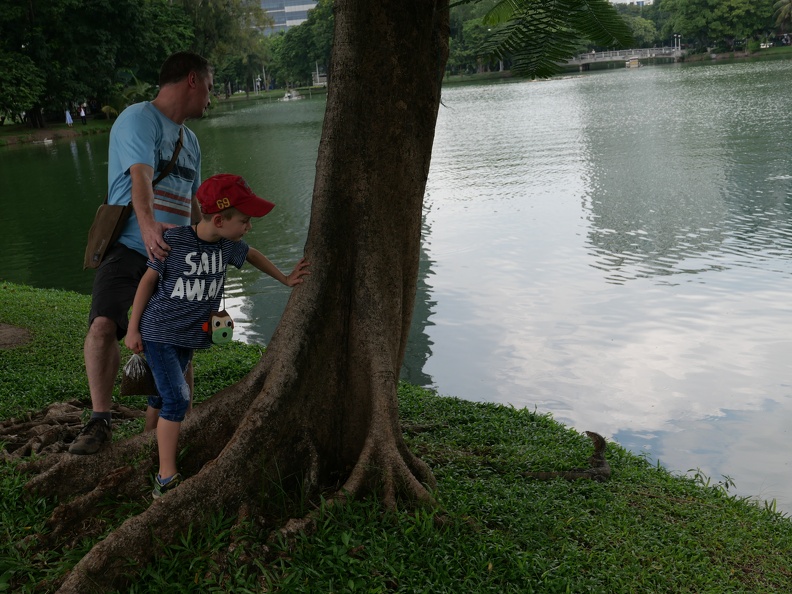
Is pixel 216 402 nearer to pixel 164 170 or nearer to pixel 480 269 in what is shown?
pixel 164 170

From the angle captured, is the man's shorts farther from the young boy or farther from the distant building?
the distant building

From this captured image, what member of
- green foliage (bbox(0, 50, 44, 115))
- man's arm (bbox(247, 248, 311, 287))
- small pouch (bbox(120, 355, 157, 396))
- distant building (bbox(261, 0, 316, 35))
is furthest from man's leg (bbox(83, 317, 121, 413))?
distant building (bbox(261, 0, 316, 35))

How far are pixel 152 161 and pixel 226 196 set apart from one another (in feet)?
2.21

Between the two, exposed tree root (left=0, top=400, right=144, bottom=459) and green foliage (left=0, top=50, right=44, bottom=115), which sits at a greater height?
green foliage (left=0, top=50, right=44, bottom=115)

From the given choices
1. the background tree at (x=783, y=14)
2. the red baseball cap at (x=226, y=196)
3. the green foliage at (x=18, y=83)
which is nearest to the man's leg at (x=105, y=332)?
the red baseball cap at (x=226, y=196)

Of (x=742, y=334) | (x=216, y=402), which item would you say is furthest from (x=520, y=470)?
(x=742, y=334)

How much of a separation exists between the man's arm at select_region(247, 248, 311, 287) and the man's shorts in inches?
24.9

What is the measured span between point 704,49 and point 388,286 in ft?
268

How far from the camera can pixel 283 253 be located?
44.7ft

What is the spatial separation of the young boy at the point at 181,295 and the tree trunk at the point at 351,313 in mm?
295

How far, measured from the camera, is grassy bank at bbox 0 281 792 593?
10.9 ft

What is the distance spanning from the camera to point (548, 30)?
432 centimetres

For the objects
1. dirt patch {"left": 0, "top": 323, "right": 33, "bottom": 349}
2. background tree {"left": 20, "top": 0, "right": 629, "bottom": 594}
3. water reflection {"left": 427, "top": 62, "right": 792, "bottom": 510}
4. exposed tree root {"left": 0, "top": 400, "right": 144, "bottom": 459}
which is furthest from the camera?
dirt patch {"left": 0, "top": 323, "right": 33, "bottom": 349}

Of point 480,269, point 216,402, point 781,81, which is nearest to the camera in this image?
point 216,402
